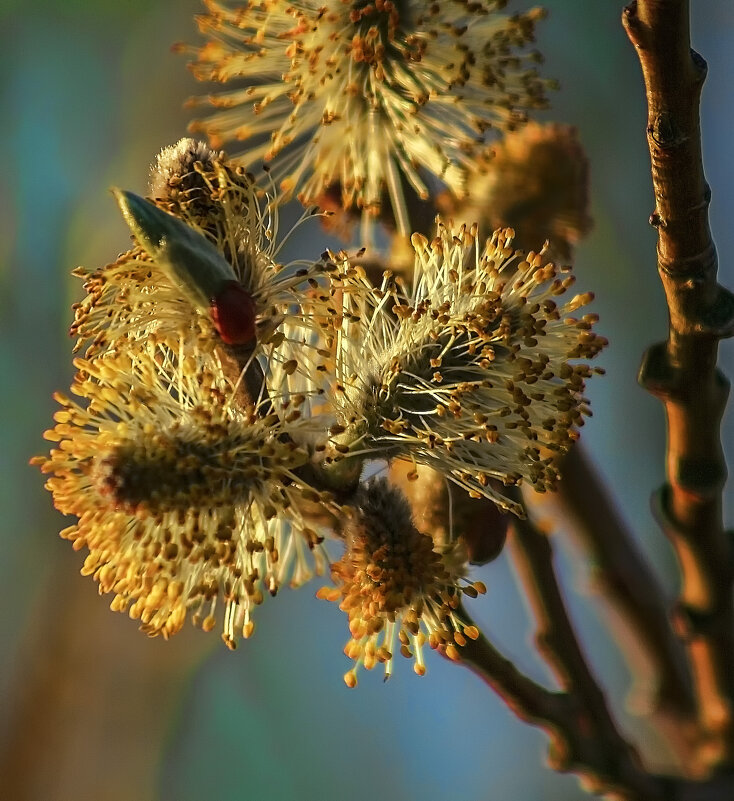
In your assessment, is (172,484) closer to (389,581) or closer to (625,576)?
(389,581)

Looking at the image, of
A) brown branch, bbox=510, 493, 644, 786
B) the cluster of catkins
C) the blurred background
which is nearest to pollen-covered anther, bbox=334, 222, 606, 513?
the cluster of catkins

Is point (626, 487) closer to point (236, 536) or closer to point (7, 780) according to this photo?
point (236, 536)

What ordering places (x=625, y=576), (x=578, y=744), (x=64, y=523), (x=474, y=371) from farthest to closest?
(x=64, y=523) < (x=625, y=576) < (x=578, y=744) < (x=474, y=371)

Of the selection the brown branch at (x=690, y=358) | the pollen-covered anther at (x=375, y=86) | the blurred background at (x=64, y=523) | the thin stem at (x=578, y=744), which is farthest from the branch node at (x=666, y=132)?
the blurred background at (x=64, y=523)

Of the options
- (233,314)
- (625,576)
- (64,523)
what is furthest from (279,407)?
(64,523)

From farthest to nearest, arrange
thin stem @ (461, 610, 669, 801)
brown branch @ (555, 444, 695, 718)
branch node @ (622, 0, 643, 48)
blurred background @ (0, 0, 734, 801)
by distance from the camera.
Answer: blurred background @ (0, 0, 734, 801) → brown branch @ (555, 444, 695, 718) → thin stem @ (461, 610, 669, 801) → branch node @ (622, 0, 643, 48)

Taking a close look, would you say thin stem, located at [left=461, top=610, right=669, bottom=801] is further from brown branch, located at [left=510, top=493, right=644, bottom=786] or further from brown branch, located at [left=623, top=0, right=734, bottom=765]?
brown branch, located at [left=623, top=0, right=734, bottom=765]
